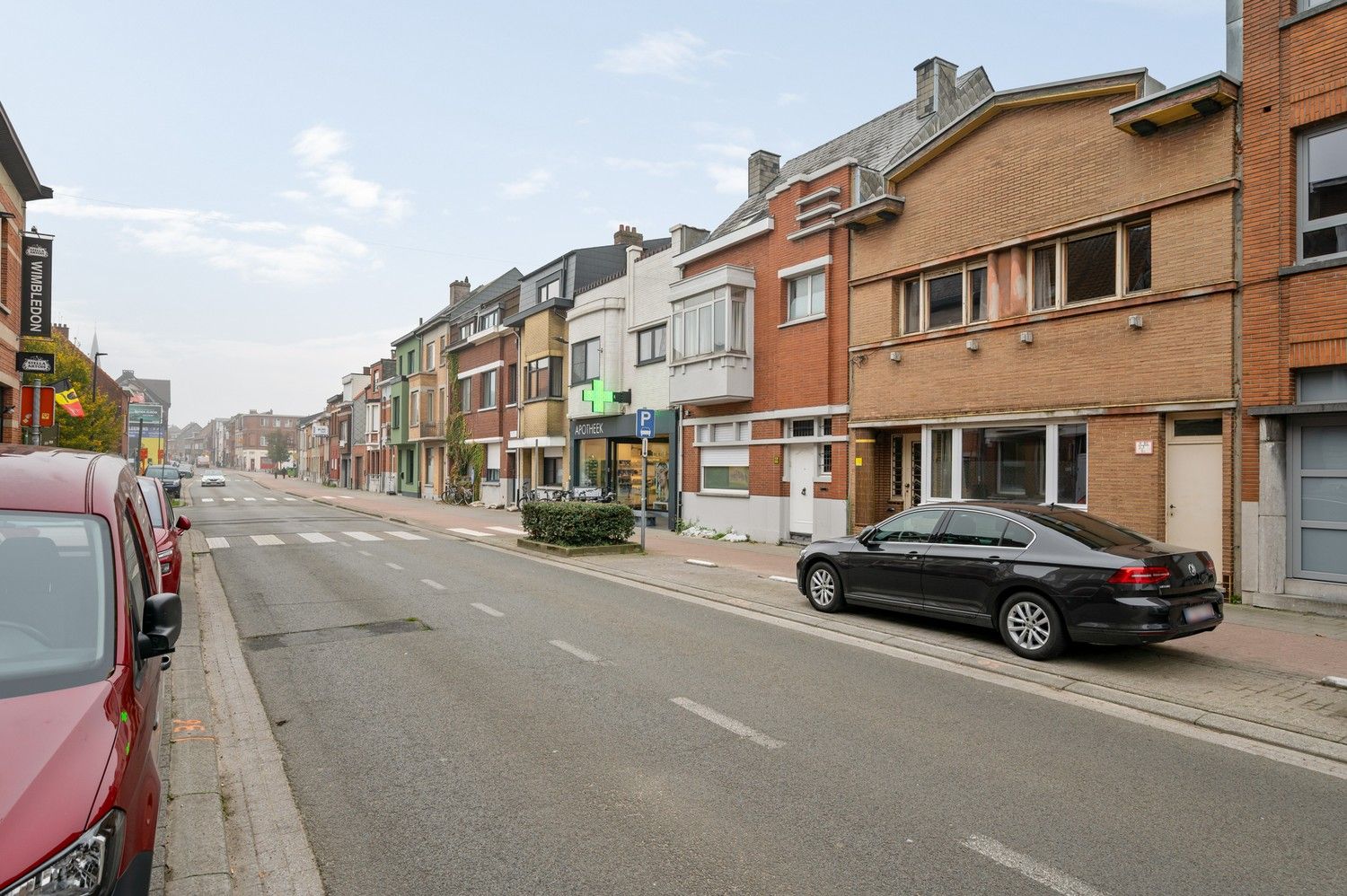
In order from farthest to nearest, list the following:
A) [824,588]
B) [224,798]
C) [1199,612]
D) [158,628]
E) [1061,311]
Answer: [1061,311] → [824,588] → [1199,612] → [224,798] → [158,628]

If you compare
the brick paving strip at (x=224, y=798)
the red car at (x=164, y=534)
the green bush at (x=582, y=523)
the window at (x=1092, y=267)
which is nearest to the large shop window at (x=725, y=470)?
the green bush at (x=582, y=523)

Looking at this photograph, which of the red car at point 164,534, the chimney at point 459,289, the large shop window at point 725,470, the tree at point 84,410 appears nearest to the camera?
the red car at point 164,534

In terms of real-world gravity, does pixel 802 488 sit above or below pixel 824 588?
above

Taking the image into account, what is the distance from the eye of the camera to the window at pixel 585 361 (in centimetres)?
2800

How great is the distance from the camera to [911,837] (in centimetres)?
403

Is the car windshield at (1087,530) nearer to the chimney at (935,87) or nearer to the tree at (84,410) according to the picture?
the chimney at (935,87)

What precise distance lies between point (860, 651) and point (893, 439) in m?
9.64

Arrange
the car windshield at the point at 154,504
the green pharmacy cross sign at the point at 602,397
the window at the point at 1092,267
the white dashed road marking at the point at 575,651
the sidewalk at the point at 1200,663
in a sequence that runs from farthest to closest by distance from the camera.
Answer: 1. the green pharmacy cross sign at the point at 602,397
2. the window at the point at 1092,267
3. the car windshield at the point at 154,504
4. the white dashed road marking at the point at 575,651
5. the sidewalk at the point at 1200,663

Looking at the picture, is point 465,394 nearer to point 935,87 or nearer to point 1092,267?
point 935,87

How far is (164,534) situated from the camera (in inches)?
388

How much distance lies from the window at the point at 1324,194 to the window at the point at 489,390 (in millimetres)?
31279

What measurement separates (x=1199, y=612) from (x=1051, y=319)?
7165mm

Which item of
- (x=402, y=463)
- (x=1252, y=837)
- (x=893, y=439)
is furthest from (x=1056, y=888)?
(x=402, y=463)

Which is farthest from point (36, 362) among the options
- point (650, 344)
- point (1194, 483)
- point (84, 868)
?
point (1194, 483)
